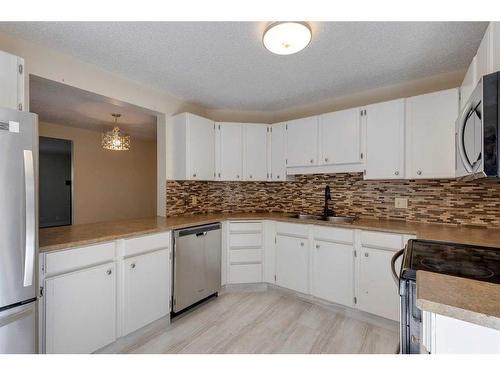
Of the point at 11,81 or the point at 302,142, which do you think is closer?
the point at 11,81

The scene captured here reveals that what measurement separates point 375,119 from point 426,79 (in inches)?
23.7

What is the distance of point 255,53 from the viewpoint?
191cm

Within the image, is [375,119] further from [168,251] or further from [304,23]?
[168,251]

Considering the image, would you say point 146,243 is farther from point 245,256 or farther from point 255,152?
point 255,152

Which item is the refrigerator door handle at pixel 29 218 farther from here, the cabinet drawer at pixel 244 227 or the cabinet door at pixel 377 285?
the cabinet door at pixel 377 285

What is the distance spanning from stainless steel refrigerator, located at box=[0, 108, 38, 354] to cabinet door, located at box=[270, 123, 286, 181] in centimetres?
233

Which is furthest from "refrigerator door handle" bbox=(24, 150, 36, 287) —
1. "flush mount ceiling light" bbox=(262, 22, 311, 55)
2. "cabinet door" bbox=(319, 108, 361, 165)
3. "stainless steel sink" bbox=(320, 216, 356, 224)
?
"stainless steel sink" bbox=(320, 216, 356, 224)

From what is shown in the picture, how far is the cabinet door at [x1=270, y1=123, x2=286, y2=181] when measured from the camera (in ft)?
9.93

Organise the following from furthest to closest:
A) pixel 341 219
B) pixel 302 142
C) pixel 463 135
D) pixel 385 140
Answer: pixel 302 142
pixel 341 219
pixel 385 140
pixel 463 135

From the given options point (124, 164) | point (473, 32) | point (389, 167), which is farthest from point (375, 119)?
point (124, 164)

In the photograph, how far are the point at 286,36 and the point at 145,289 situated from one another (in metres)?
2.14

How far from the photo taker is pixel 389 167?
7.60 ft

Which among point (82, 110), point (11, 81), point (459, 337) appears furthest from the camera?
point (82, 110)

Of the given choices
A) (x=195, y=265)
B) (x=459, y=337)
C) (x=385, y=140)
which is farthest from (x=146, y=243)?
(x=385, y=140)
